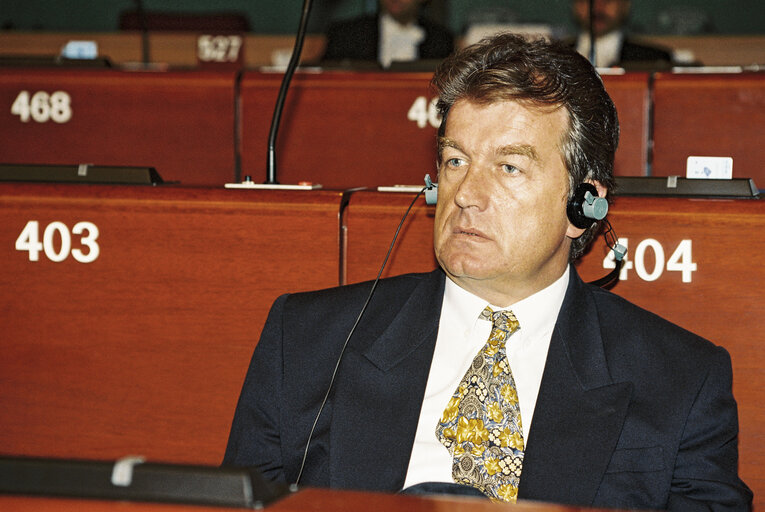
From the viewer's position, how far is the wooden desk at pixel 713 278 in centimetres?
150

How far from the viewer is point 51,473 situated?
0.65 meters

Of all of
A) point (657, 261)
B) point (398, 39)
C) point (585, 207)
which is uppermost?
point (398, 39)

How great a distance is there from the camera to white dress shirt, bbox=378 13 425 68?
5.21 metres

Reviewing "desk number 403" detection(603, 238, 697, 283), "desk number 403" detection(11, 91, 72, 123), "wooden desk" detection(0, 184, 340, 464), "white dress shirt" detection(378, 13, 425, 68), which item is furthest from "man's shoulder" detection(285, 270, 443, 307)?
"white dress shirt" detection(378, 13, 425, 68)

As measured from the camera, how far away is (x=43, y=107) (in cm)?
271

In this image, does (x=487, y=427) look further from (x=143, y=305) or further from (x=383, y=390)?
(x=143, y=305)

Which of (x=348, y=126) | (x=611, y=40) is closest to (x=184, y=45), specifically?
(x=611, y=40)

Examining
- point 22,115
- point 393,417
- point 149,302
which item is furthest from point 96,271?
point 22,115

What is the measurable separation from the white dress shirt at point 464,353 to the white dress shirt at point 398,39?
389 centimetres

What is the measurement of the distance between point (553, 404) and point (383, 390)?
26 centimetres

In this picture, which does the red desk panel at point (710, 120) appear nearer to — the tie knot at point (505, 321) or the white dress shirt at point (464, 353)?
the white dress shirt at point (464, 353)

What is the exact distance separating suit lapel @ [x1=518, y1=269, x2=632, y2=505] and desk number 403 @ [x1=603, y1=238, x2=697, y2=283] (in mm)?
168

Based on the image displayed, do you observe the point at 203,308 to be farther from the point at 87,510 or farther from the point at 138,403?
the point at 87,510

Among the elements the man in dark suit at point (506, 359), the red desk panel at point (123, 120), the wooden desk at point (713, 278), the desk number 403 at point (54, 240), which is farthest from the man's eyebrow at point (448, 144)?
the red desk panel at point (123, 120)
